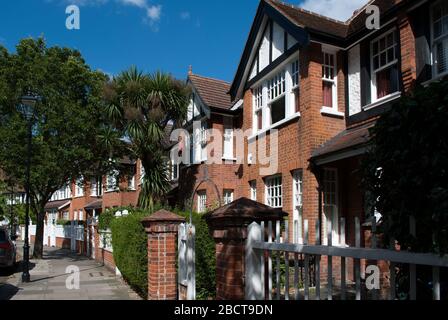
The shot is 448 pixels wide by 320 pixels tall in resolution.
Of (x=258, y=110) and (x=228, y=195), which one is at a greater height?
(x=258, y=110)

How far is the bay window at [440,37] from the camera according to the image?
9070 mm

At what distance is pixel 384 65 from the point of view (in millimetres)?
10641

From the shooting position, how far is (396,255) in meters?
2.77

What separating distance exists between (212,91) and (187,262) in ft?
41.8

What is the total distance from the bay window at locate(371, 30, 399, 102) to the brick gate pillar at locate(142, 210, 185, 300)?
5.80 m

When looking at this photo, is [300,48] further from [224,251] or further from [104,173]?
[104,173]

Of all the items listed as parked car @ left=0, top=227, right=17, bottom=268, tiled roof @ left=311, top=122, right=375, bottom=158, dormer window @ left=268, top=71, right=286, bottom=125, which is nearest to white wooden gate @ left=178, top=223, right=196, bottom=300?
tiled roof @ left=311, top=122, right=375, bottom=158

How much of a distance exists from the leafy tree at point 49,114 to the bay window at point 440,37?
45.7 ft

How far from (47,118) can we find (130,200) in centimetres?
1085

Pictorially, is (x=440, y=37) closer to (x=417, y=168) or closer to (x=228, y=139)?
A: (x=417, y=168)

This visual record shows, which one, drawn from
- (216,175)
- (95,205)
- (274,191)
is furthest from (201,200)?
(95,205)

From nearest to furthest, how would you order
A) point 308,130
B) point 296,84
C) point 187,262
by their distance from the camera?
point 187,262 → point 308,130 → point 296,84

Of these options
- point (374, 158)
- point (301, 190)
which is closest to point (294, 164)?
point (301, 190)

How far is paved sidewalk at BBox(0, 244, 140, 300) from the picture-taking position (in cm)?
1174
